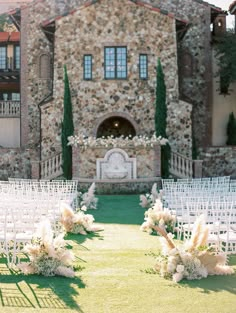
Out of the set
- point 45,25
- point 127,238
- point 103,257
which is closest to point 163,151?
point 45,25

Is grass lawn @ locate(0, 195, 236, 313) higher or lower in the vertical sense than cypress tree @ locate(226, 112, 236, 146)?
lower

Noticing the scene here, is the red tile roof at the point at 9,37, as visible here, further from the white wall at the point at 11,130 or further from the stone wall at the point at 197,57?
the stone wall at the point at 197,57

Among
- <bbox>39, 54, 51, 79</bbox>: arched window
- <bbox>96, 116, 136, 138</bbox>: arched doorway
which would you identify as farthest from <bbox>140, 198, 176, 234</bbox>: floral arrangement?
<bbox>39, 54, 51, 79</bbox>: arched window

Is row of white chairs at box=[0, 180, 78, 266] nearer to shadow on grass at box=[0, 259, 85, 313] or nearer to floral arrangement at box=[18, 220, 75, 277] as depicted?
floral arrangement at box=[18, 220, 75, 277]

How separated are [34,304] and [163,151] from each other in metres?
19.2

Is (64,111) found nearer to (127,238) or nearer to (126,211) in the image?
(126,211)

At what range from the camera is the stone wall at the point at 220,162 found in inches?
1128

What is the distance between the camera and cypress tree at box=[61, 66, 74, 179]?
85.7 ft

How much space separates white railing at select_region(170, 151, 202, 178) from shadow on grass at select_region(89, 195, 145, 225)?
3583mm

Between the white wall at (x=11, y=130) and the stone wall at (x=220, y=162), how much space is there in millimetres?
12751

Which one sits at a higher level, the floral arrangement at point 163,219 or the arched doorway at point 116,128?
the arched doorway at point 116,128

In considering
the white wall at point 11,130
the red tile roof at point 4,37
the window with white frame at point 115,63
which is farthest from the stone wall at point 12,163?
the red tile roof at point 4,37

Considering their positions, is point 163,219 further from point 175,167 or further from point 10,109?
point 10,109

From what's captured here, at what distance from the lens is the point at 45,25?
29234 mm
